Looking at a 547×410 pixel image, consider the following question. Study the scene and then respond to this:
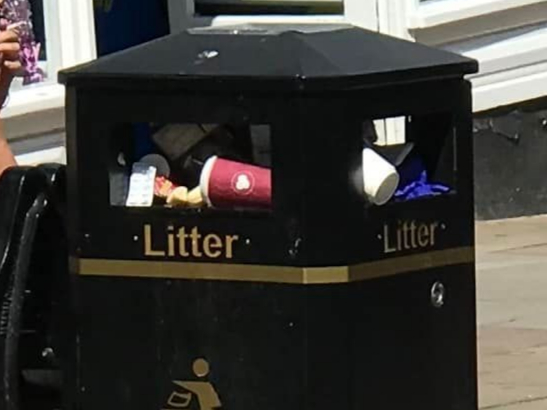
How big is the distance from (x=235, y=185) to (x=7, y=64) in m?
1.14

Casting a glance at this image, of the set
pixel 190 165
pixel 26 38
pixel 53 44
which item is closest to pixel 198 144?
pixel 190 165

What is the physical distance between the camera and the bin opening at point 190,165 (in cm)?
482

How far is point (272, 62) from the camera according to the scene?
15.5 ft

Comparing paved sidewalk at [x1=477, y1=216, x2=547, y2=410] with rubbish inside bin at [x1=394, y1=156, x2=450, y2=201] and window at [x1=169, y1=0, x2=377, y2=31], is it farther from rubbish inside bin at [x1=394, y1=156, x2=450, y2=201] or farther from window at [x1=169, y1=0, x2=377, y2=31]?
rubbish inside bin at [x1=394, y1=156, x2=450, y2=201]

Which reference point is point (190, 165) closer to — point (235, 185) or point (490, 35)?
point (235, 185)

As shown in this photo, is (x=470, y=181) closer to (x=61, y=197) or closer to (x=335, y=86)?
(x=335, y=86)

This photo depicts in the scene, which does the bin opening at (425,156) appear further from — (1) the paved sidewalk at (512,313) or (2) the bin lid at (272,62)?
(1) the paved sidewalk at (512,313)

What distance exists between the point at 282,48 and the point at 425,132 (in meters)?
0.53

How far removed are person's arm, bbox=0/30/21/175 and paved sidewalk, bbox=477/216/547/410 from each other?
1846mm

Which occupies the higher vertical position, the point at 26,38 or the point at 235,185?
the point at 235,185

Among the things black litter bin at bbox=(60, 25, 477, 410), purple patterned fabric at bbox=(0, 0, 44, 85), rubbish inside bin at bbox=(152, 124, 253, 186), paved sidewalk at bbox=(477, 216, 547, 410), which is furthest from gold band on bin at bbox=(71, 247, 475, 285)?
purple patterned fabric at bbox=(0, 0, 44, 85)

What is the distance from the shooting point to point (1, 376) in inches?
202

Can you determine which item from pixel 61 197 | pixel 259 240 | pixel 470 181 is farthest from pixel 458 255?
pixel 61 197

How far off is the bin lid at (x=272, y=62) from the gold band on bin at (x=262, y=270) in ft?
1.40
